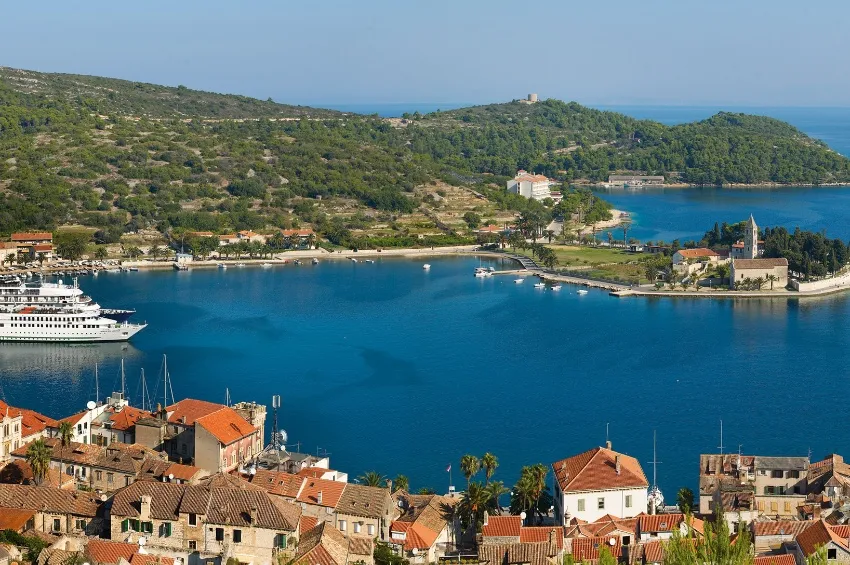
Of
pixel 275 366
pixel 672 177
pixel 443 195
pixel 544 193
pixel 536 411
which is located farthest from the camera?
pixel 672 177

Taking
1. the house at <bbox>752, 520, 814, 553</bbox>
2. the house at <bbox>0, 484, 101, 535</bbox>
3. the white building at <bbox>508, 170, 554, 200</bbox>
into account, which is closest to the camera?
the house at <bbox>752, 520, 814, 553</bbox>

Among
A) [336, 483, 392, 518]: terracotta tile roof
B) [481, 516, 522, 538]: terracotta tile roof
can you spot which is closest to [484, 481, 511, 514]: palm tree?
[481, 516, 522, 538]: terracotta tile roof

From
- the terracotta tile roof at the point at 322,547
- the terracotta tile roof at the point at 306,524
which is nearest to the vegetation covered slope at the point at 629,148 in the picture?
the terracotta tile roof at the point at 306,524

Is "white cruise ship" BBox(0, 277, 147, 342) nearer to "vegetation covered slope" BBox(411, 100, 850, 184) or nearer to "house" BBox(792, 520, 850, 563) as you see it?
"house" BBox(792, 520, 850, 563)

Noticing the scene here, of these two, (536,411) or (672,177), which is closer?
(536,411)

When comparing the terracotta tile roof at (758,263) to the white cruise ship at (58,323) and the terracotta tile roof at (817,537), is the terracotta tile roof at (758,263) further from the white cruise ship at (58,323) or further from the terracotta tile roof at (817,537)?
the terracotta tile roof at (817,537)

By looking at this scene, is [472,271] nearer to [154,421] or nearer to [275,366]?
[275,366]

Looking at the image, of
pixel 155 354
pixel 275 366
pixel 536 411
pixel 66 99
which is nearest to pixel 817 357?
pixel 536 411
